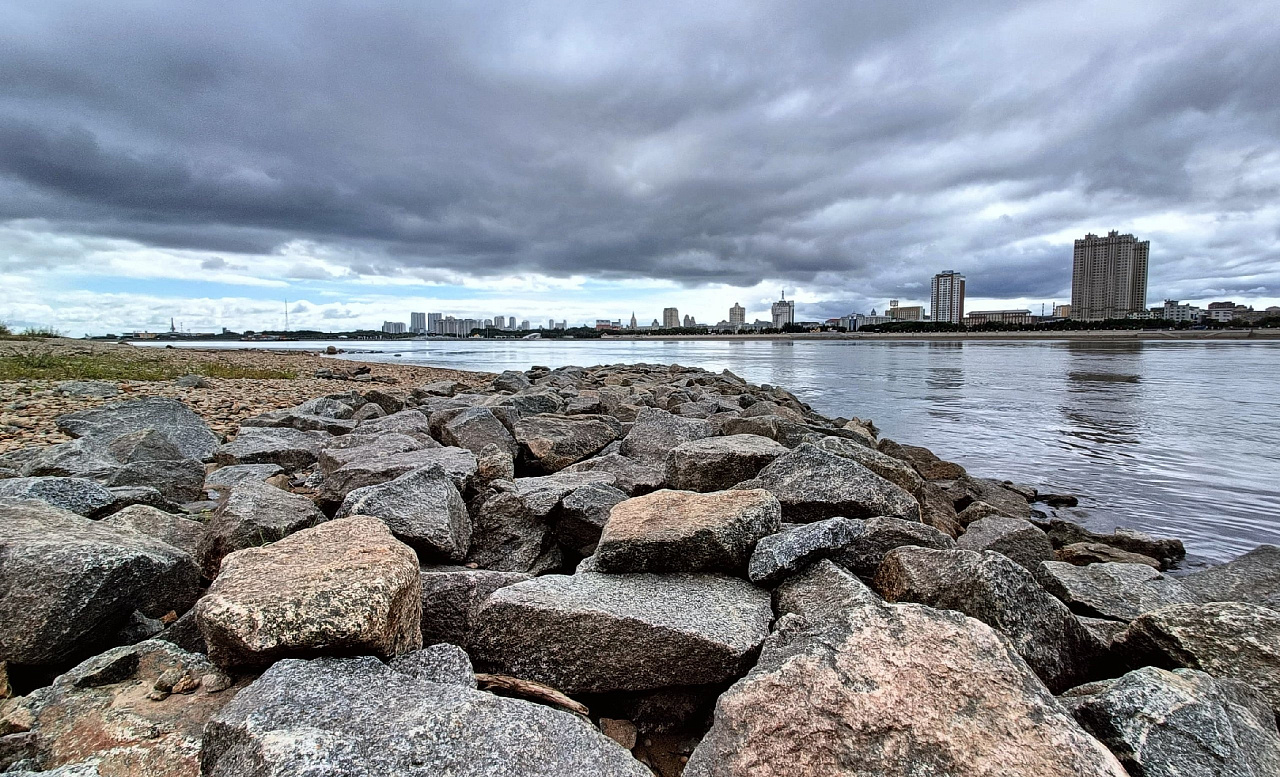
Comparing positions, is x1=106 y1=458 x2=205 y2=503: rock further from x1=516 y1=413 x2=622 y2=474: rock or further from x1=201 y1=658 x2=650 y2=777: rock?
x1=201 y1=658 x2=650 y2=777: rock

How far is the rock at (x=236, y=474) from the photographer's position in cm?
496

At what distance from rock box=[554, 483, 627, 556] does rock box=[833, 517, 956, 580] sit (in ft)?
4.66

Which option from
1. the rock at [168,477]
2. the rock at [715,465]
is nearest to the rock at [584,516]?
the rock at [715,465]

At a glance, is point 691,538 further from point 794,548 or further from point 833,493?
point 833,493

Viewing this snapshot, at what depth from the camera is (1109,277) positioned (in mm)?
133125

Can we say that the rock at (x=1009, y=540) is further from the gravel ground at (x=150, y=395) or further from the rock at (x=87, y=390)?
the rock at (x=87, y=390)

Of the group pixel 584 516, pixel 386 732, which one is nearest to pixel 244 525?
pixel 584 516

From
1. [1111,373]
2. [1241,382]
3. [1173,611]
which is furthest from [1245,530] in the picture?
[1111,373]

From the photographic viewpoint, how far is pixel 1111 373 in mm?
28391

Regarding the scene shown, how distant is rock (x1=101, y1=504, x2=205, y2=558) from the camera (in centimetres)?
323

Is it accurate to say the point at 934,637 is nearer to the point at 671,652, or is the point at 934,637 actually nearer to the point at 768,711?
the point at 768,711

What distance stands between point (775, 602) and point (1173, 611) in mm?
1582

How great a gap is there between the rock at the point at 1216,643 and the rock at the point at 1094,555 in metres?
3.00

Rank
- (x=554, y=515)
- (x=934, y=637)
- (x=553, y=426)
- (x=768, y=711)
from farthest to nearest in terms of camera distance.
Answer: (x=553, y=426) → (x=554, y=515) → (x=934, y=637) → (x=768, y=711)
